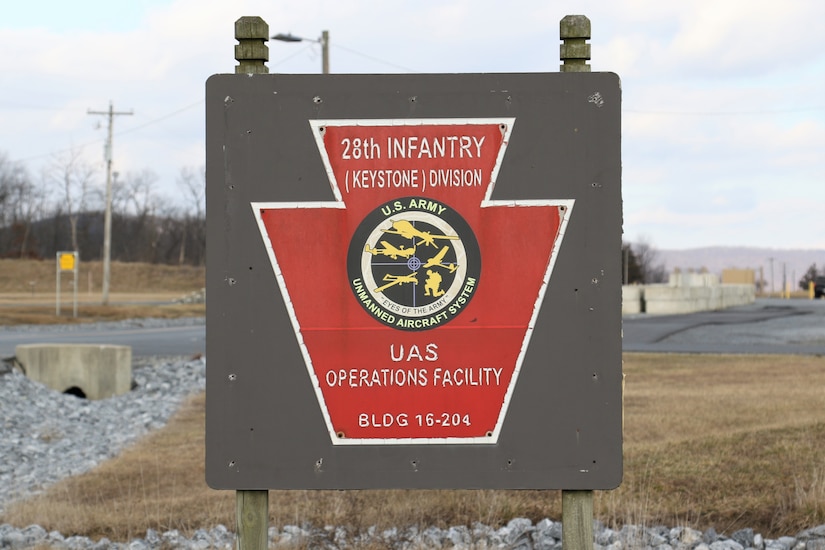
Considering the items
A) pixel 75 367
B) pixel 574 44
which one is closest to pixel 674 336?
pixel 75 367

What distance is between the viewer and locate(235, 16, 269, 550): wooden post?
417cm

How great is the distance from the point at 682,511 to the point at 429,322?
3551mm

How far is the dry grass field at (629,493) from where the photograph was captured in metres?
6.59

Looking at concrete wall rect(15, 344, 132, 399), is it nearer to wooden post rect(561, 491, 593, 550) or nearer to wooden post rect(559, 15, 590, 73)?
wooden post rect(561, 491, 593, 550)

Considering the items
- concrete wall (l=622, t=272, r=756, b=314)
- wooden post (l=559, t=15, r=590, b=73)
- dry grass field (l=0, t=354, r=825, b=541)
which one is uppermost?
wooden post (l=559, t=15, r=590, b=73)

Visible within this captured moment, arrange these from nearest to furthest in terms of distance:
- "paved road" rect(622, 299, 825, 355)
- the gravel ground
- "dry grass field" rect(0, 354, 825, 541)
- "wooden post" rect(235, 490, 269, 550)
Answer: "wooden post" rect(235, 490, 269, 550), the gravel ground, "dry grass field" rect(0, 354, 825, 541), "paved road" rect(622, 299, 825, 355)

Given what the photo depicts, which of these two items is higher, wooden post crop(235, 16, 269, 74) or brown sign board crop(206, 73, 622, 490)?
wooden post crop(235, 16, 269, 74)

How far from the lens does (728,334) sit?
27.7 meters

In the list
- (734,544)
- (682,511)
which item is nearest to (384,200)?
(734,544)

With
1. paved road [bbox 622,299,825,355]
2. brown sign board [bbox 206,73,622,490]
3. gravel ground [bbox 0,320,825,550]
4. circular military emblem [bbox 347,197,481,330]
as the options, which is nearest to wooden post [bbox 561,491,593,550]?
brown sign board [bbox 206,73,622,490]

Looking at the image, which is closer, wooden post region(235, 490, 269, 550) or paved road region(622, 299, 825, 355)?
wooden post region(235, 490, 269, 550)

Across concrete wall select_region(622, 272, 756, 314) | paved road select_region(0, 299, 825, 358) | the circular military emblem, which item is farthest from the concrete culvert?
concrete wall select_region(622, 272, 756, 314)

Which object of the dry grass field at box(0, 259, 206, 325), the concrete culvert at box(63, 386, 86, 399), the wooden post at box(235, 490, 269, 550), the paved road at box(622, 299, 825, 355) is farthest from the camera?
the dry grass field at box(0, 259, 206, 325)

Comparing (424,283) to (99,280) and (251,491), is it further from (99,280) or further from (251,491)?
(99,280)
